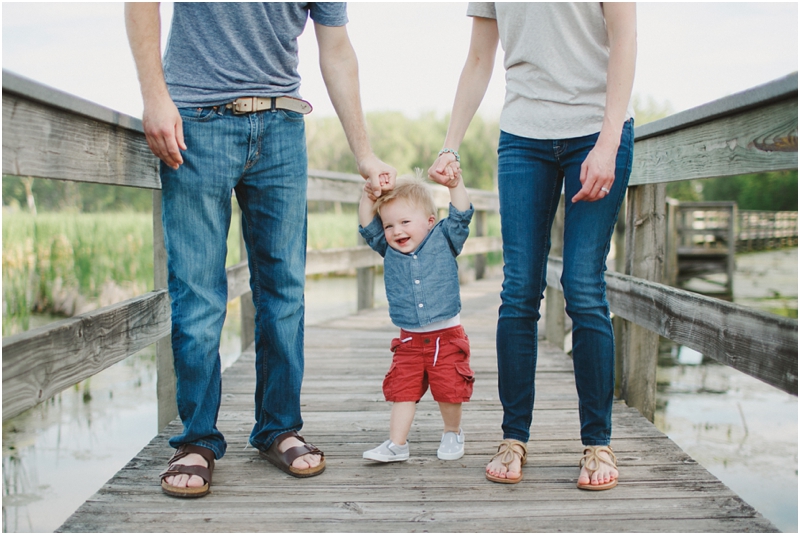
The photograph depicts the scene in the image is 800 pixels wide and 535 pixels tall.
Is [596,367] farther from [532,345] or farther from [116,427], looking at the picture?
[116,427]

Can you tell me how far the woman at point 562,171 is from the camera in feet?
5.28

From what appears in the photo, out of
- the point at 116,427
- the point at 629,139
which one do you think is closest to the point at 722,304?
the point at 629,139

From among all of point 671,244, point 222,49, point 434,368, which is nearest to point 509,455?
point 434,368

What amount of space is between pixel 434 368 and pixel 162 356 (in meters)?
0.95

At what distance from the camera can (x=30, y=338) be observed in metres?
1.40

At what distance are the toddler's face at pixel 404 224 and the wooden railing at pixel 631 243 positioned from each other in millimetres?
713

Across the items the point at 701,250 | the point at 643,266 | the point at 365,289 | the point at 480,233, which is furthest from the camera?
the point at 701,250

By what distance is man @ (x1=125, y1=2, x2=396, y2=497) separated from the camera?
163 cm

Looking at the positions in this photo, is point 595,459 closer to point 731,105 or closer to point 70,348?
point 731,105

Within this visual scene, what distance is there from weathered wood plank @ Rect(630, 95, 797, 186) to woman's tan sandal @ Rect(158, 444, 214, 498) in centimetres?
150

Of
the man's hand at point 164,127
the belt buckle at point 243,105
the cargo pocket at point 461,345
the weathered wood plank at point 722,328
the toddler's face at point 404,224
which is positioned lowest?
the cargo pocket at point 461,345

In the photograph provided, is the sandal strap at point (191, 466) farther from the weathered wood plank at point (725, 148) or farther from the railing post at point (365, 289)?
the railing post at point (365, 289)

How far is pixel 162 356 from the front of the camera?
2266 millimetres

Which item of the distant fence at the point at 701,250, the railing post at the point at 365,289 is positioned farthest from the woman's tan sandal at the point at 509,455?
the distant fence at the point at 701,250
